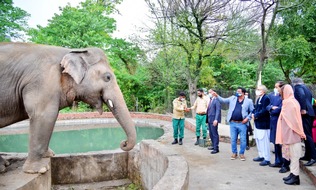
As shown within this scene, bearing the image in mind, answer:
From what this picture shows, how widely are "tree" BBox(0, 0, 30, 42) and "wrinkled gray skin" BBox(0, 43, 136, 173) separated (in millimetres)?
14964

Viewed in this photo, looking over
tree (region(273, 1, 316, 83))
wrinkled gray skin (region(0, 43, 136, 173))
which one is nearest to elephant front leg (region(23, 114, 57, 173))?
wrinkled gray skin (region(0, 43, 136, 173))

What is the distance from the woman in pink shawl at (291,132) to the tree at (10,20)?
16.6 meters

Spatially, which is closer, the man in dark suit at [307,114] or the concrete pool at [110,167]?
the concrete pool at [110,167]

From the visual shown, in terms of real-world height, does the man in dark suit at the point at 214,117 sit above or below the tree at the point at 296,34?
below

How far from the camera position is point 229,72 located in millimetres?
22188

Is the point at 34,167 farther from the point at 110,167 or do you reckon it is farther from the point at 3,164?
the point at 110,167

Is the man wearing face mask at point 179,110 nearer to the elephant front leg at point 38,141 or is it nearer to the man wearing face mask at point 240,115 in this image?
the man wearing face mask at point 240,115

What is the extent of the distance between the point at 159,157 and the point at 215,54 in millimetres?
10216

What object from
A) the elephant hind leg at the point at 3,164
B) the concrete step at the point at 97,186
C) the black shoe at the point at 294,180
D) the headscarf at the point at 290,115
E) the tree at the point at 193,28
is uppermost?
the tree at the point at 193,28

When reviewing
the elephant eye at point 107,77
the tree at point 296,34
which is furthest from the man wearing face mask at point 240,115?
the tree at point 296,34

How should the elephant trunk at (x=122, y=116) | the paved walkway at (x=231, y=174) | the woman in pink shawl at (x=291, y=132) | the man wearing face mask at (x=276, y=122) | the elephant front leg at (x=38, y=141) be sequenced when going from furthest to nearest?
the man wearing face mask at (x=276, y=122) → the paved walkway at (x=231, y=174) → the woman in pink shawl at (x=291, y=132) → the elephant trunk at (x=122, y=116) → the elephant front leg at (x=38, y=141)

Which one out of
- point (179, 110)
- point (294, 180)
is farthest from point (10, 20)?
point (294, 180)

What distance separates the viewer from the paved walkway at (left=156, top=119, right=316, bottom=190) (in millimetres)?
4715

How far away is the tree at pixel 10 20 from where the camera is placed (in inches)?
695
